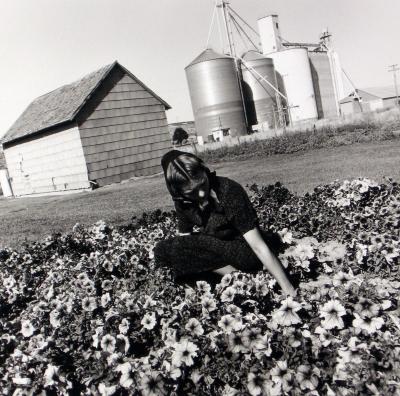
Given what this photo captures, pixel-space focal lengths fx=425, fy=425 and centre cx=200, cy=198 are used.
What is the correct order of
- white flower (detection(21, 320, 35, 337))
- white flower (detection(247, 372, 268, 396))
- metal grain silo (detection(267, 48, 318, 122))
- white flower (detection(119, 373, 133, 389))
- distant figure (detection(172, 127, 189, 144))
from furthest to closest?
distant figure (detection(172, 127, 189, 144)), metal grain silo (detection(267, 48, 318, 122)), white flower (detection(21, 320, 35, 337)), white flower (detection(119, 373, 133, 389)), white flower (detection(247, 372, 268, 396))

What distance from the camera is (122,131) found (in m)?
19.3

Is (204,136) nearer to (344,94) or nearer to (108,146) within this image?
(108,146)

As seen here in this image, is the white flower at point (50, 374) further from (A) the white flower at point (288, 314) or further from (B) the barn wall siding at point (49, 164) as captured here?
(B) the barn wall siding at point (49, 164)

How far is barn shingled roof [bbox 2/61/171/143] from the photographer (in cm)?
1834

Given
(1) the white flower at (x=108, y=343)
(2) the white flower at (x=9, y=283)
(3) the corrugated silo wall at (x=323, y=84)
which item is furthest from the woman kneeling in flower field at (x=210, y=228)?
(3) the corrugated silo wall at (x=323, y=84)

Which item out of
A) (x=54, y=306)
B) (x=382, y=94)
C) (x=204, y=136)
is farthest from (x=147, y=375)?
(x=382, y=94)

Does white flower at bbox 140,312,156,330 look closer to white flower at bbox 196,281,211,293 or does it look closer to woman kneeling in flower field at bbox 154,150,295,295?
white flower at bbox 196,281,211,293

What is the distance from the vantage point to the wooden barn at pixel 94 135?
59.6 ft

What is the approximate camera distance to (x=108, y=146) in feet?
61.7

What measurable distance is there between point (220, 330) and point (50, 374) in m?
1.10

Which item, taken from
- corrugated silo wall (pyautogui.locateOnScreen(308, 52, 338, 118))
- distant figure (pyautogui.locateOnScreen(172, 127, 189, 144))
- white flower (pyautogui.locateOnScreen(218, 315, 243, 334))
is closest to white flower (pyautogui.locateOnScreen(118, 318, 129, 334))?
white flower (pyautogui.locateOnScreen(218, 315, 243, 334))

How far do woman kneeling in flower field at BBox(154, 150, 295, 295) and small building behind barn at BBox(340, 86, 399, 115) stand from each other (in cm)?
4464

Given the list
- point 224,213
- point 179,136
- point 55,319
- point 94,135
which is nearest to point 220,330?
point 224,213

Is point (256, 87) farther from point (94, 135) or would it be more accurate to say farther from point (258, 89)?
point (94, 135)
